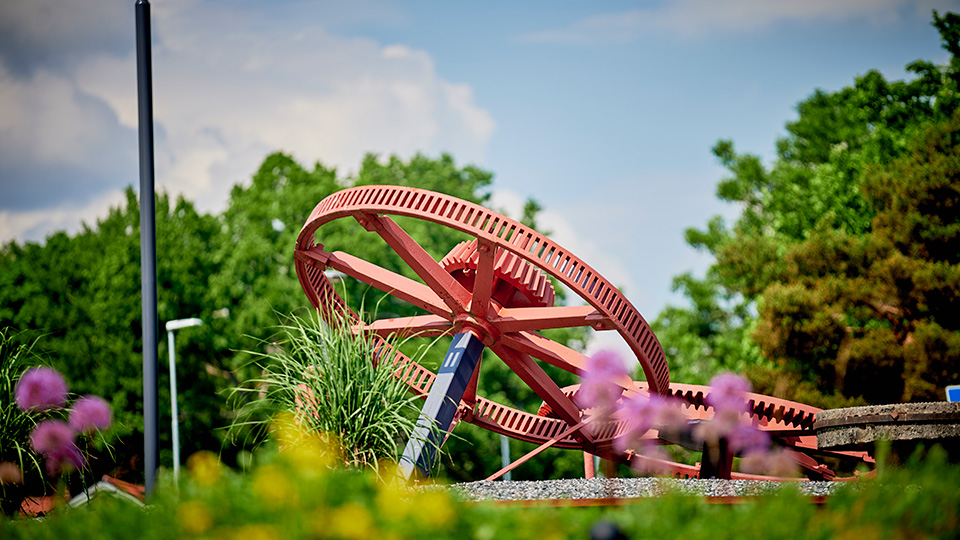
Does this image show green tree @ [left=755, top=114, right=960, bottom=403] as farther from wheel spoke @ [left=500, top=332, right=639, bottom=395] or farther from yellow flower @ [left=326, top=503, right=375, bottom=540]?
yellow flower @ [left=326, top=503, right=375, bottom=540]

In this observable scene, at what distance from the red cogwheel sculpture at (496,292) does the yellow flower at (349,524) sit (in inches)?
169

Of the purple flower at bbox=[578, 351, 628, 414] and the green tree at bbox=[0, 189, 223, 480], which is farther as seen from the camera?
the green tree at bbox=[0, 189, 223, 480]

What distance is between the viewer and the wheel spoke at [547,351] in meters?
11.1

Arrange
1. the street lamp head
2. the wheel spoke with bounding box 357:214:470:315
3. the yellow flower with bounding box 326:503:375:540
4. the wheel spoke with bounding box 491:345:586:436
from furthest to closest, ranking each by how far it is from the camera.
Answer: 1. the street lamp head
2. the wheel spoke with bounding box 491:345:586:436
3. the wheel spoke with bounding box 357:214:470:315
4. the yellow flower with bounding box 326:503:375:540

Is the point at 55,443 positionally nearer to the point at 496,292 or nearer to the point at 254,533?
the point at 254,533

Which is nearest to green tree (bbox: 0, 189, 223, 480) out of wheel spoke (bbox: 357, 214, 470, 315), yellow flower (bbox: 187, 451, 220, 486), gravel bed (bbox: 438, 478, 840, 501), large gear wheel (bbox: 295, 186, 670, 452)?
large gear wheel (bbox: 295, 186, 670, 452)

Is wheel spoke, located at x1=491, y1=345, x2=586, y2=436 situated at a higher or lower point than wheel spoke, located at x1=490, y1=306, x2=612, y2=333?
lower

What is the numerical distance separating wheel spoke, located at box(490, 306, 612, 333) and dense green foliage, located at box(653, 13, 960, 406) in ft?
44.8

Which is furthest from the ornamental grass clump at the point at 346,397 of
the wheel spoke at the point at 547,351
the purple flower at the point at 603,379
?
the wheel spoke at the point at 547,351

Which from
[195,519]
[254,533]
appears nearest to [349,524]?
[254,533]

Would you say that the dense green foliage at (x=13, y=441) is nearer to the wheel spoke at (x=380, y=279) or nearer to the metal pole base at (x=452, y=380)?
the metal pole base at (x=452, y=380)

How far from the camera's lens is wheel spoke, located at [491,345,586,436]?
1159 cm

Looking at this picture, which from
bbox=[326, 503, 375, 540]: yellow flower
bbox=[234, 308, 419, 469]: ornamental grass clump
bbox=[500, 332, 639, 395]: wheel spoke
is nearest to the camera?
bbox=[326, 503, 375, 540]: yellow flower

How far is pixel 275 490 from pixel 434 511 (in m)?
0.57
